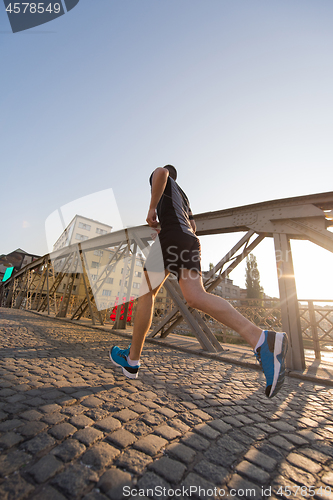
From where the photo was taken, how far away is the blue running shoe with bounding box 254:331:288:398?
1635 millimetres

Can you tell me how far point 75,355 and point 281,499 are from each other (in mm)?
2976

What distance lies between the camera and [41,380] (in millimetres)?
2092

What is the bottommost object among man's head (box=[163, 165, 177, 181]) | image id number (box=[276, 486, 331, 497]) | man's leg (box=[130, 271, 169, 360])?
image id number (box=[276, 486, 331, 497])

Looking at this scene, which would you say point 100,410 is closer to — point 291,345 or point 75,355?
point 75,355

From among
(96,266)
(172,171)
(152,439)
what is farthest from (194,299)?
(96,266)

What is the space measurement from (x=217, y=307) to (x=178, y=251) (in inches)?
22.7

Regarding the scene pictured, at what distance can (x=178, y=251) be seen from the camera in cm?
206

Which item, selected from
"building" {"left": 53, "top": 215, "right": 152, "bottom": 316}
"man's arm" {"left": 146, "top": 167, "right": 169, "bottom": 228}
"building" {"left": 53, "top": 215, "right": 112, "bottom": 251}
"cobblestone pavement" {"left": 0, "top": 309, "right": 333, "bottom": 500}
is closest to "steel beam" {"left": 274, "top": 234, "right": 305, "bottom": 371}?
"cobblestone pavement" {"left": 0, "top": 309, "right": 333, "bottom": 500}

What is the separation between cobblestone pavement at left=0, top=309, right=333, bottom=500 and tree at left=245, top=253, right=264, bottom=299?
141 feet

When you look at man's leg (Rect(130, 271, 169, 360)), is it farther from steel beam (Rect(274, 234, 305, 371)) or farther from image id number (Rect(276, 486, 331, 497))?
steel beam (Rect(274, 234, 305, 371))

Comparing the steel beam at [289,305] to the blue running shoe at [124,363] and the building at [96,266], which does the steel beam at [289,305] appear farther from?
the building at [96,266]

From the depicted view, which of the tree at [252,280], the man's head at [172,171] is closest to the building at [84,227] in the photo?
the tree at [252,280]

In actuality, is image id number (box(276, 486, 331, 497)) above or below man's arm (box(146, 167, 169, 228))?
below

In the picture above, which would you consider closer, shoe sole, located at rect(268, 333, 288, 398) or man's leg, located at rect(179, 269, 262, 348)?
shoe sole, located at rect(268, 333, 288, 398)
